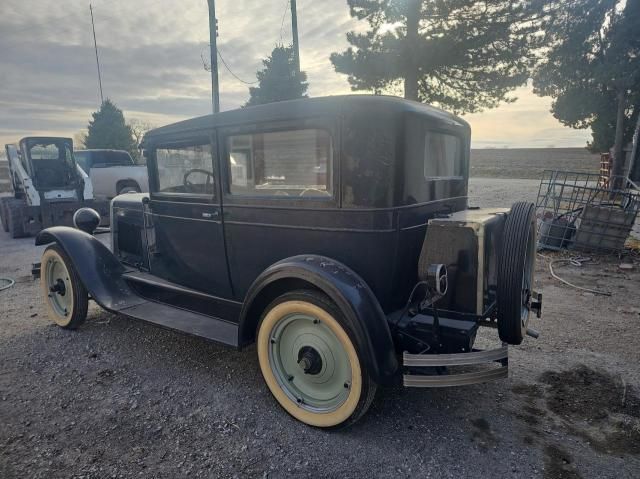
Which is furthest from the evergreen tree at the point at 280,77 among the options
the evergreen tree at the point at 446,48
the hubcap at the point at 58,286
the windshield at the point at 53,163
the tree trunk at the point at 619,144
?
the hubcap at the point at 58,286

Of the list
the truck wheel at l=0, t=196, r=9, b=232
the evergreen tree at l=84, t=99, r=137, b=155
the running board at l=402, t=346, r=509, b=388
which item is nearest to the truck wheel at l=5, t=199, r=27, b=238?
the truck wheel at l=0, t=196, r=9, b=232

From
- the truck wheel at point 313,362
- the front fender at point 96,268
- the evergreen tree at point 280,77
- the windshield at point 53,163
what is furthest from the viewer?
the evergreen tree at point 280,77

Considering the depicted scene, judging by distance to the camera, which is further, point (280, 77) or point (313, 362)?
point (280, 77)

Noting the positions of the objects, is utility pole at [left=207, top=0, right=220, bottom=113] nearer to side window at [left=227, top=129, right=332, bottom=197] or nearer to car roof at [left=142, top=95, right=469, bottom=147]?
car roof at [left=142, top=95, right=469, bottom=147]

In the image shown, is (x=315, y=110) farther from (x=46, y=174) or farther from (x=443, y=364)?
(x=46, y=174)

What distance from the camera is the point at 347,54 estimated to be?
46.7 feet

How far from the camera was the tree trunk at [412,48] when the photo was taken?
12633 mm

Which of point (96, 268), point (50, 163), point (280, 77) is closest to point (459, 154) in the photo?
point (96, 268)

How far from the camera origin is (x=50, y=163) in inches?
407

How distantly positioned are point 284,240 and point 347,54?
12999mm

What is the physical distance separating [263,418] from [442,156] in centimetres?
226

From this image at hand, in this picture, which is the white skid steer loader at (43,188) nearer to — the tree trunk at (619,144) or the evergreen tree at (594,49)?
the evergreen tree at (594,49)

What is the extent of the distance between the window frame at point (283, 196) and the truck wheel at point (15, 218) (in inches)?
339

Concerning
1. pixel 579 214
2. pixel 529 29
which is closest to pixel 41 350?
pixel 579 214
